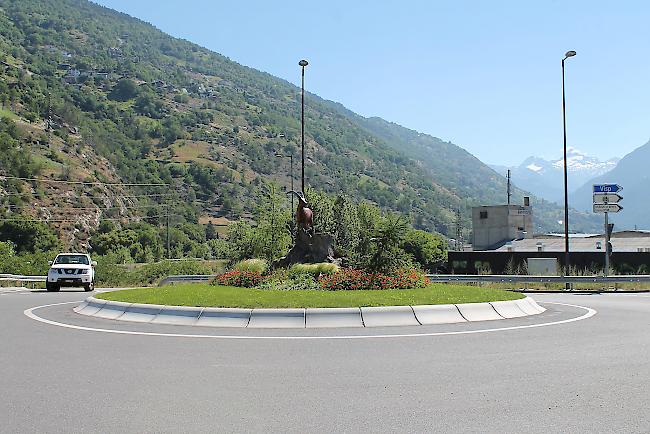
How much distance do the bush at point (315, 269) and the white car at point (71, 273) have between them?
11513 millimetres

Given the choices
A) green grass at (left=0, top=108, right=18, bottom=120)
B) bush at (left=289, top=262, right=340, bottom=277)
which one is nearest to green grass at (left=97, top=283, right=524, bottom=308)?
bush at (left=289, top=262, right=340, bottom=277)

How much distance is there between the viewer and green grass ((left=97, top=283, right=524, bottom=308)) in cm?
1587

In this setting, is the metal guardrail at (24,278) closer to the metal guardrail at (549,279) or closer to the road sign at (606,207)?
the metal guardrail at (549,279)

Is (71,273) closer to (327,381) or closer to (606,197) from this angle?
(327,381)

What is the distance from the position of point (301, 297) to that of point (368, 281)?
10.2ft

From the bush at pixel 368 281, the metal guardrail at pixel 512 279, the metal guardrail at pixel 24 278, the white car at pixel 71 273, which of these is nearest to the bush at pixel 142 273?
the metal guardrail at pixel 24 278

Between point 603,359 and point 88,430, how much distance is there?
24.3ft

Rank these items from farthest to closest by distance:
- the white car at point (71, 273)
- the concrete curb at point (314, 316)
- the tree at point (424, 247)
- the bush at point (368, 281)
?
1. the tree at point (424, 247)
2. the white car at point (71, 273)
3. the bush at point (368, 281)
4. the concrete curb at point (314, 316)

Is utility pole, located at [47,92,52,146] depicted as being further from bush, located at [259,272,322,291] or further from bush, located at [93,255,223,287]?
bush, located at [259,272,322,291]

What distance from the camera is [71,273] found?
30.1 metres

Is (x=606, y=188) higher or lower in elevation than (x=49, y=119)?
lower

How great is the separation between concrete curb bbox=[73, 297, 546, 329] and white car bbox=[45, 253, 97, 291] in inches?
565

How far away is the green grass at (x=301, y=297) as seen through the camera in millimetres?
15867

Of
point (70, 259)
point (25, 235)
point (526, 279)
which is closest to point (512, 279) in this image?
point (526, 279)
